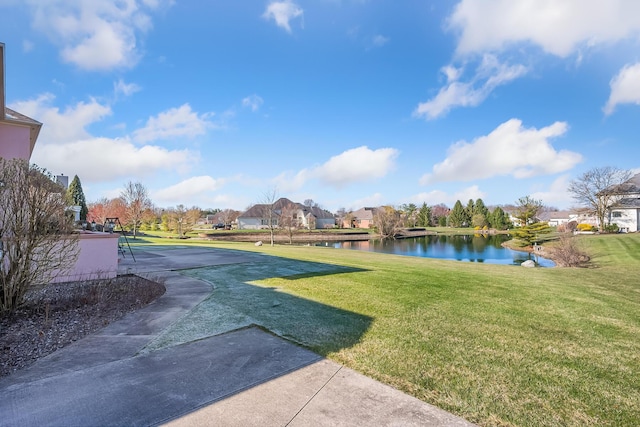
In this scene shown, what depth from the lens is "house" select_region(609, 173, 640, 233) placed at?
36.4 m

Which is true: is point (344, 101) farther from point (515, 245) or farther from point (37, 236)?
point (515, 245)

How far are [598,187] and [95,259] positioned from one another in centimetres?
4891

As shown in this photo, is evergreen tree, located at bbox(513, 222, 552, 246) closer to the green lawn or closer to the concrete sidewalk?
the green lawn

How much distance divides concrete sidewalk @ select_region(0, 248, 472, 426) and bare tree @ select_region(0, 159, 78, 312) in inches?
76.4

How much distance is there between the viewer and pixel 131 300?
5531mm

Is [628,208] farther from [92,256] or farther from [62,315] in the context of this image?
[62,315]

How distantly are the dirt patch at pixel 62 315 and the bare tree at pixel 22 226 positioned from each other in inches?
17.1

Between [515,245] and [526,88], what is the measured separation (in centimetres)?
1990

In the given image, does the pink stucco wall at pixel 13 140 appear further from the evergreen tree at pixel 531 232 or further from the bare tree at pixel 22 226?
the evergreen tree at pixel 531 232

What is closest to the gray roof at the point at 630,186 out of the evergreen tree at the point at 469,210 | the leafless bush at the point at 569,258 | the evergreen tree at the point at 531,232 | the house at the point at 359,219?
the evergreen tree at the point at 531,232

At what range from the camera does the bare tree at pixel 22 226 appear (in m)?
4.64

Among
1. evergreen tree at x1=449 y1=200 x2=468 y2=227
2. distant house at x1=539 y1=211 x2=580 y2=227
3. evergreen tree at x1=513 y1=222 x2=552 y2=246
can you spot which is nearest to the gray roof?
evergreen tree at x1=513 y1=222 x2=552 y2=246

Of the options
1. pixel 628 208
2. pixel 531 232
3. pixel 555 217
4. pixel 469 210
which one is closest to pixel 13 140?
pixel 531 232

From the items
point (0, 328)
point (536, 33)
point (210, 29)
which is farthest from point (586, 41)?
point (0, 328)
